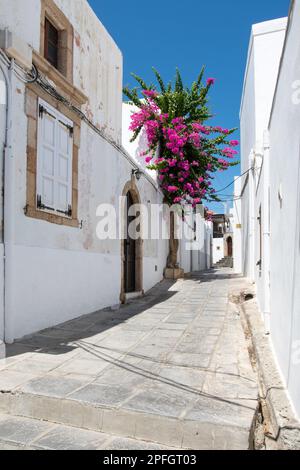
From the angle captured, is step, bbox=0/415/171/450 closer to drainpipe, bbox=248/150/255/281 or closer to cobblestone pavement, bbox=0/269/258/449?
cobblestone pavement, bbox=0/269/258/449

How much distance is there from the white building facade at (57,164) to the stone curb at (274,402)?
10.5 ft

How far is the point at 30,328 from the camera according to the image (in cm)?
556

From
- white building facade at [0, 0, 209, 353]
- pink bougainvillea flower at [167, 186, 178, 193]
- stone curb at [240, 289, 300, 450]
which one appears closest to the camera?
stone curb at [240, 289, 300, 450]

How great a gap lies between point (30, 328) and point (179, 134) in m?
8.55

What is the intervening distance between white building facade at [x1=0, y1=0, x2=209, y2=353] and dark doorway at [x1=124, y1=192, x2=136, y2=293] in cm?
68

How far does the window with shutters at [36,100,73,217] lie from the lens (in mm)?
5906

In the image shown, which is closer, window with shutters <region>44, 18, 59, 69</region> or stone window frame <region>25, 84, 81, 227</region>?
stone window frame <region>25, 84, 81, 227</region>

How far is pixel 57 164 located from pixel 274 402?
4.83 m

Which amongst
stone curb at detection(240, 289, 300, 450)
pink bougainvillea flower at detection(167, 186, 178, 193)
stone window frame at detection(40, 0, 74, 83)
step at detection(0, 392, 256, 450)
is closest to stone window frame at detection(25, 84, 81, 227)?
stone window frame at detection(40, 0, 74, 83)

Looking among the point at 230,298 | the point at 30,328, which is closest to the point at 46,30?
the point at 30,328

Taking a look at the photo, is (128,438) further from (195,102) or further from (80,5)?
(195,102)

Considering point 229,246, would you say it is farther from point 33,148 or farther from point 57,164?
point 33,148

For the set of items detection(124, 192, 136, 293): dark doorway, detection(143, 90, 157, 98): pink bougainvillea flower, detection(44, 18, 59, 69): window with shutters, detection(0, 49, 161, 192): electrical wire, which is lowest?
detection(124, 192, 136, 293): dark doorway

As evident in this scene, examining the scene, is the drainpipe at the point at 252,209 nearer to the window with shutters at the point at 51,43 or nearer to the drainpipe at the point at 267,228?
the drainpipe at the point at 267,228
